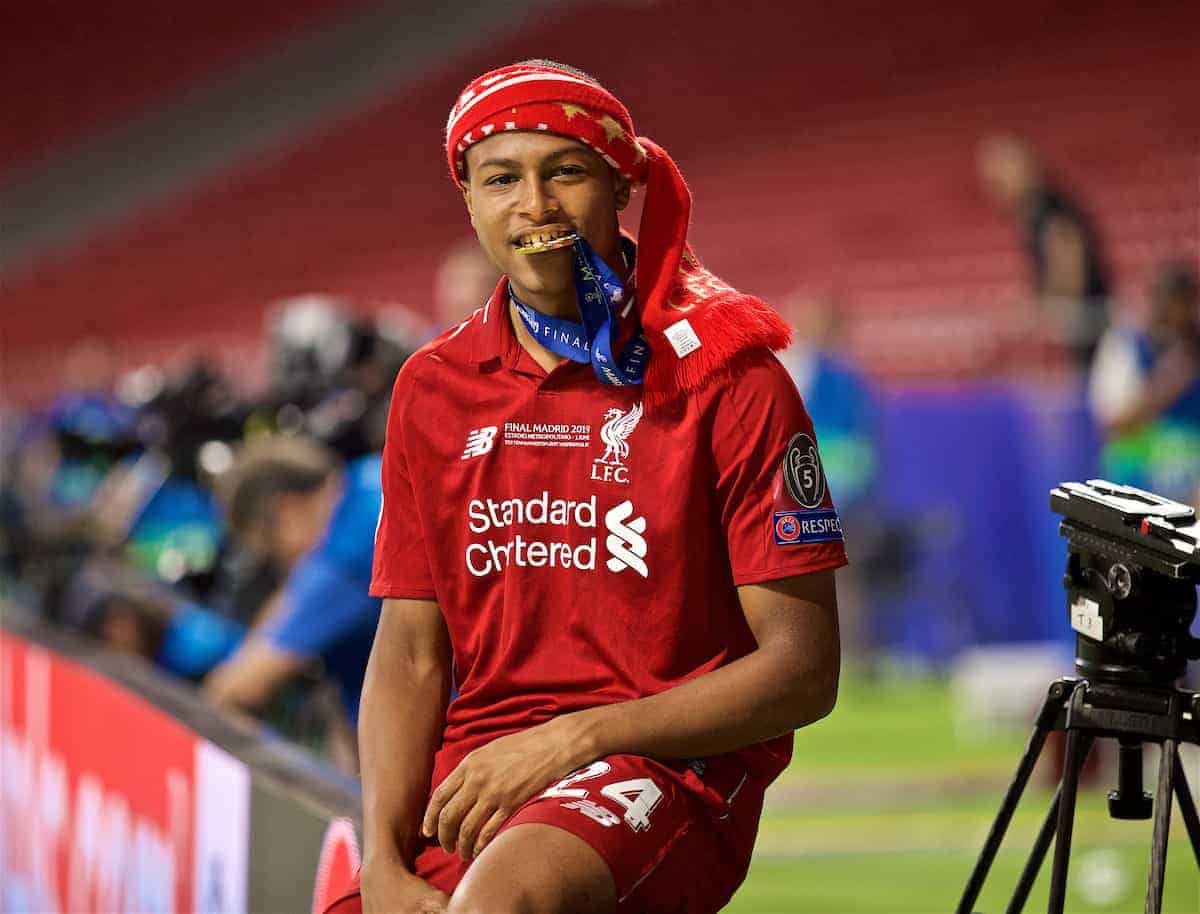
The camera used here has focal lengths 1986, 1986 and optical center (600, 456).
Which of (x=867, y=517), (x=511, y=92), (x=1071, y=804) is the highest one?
(x=511, y=92)

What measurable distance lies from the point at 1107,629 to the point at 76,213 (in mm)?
22217

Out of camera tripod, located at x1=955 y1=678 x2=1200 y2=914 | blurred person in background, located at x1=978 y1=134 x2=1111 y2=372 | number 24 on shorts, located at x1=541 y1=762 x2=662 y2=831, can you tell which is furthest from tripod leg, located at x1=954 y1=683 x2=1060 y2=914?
blurred person in background, located at x1=978 y1=134 x2=1111 y2=372

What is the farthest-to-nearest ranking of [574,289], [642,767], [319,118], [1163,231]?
[319,118] < [1163,231] < [574,289] < [642,767]

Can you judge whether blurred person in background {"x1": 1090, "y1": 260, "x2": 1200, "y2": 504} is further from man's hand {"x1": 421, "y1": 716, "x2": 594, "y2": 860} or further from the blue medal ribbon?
man's hand {"x1": 421, "y1": 716, "x2": 594, "y2": 860}

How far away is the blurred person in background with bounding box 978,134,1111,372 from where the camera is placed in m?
9.16

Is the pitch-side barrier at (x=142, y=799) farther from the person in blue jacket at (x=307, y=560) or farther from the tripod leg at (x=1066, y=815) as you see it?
the tripod leg at (x=1066, y=815)

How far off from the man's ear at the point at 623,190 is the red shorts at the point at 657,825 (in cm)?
71

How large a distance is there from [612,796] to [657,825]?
0.06 meters

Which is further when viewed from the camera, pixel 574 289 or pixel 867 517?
pixel 867 517

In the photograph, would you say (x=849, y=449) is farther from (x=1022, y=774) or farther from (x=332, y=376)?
(x=1022, y=774)

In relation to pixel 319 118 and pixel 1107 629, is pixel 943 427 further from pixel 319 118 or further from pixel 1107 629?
pixel 319 118

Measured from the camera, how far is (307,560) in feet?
14.2

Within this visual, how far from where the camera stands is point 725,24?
18062 mm

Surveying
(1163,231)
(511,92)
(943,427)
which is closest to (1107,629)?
(511,92)
